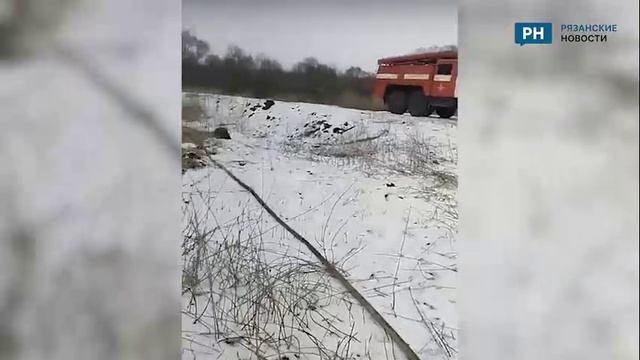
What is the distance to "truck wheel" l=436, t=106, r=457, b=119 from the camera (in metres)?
1.63

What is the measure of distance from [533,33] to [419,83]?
0.97 ft

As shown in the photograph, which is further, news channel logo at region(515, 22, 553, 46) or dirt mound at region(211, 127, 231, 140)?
dirt mound at region(211, 127, 231, 140)

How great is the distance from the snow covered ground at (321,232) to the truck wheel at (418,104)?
0.07 feet

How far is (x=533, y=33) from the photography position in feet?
5.18

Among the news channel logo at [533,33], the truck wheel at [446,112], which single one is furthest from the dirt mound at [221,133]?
the news channel logo at [533,33]

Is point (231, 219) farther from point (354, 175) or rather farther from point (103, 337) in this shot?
point (103, 337)

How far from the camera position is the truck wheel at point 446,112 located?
64.0 inches

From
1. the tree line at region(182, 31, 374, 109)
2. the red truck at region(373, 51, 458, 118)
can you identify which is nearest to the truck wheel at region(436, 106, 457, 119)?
the red truck at region(373, 51, 458, 118)

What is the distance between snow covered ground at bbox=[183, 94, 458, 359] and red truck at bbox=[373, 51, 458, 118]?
0.03 meters

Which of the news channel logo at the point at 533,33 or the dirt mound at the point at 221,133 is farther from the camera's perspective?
the dirt mound at the point at 221,133

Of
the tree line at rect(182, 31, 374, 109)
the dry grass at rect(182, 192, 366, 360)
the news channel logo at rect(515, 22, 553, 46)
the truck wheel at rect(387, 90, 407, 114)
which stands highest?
the news channel logo at rect(515, 22, 553, 46)

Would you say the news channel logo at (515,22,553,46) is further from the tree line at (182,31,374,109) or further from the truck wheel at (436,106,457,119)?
the tree line at (182,31,374,109)

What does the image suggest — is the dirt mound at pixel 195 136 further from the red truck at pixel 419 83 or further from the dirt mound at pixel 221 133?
the red truck at pixel 419 83

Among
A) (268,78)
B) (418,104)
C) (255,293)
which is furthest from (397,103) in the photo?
(255,293)
